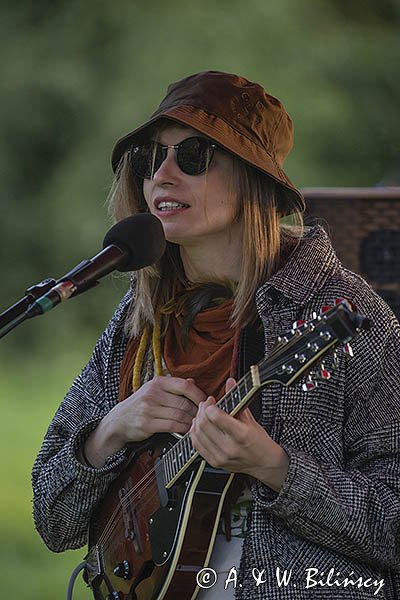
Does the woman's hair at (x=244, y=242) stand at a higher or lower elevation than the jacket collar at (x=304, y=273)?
higher

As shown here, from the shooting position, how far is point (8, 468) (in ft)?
21.3

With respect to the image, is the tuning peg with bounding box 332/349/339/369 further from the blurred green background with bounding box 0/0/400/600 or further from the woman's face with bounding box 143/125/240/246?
the blurred green background with bounding box 0/0/400/600

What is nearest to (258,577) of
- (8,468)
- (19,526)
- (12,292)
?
(19,526)

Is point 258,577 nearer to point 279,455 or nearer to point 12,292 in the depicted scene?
point 279,455

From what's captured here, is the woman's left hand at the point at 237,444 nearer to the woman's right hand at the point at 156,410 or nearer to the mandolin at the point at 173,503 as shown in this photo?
the mandolin at the point at 173,503

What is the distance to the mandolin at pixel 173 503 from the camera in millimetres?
1897

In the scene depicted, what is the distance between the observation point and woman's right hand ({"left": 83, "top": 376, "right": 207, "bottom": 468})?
7.38 ft

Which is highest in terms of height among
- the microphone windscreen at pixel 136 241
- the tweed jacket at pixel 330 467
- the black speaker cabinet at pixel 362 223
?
the microphone windscreen at pixel 136 241

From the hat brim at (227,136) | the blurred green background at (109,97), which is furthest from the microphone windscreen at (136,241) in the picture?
the blurred green background at (109,97)

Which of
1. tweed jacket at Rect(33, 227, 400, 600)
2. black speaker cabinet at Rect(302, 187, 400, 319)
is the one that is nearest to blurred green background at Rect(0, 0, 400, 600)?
black speaker cabinet at Rect(302, 187, 400, 319)

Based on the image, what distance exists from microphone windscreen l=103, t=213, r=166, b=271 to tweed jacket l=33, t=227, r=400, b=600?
0.34m

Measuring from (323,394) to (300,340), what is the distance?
303mm

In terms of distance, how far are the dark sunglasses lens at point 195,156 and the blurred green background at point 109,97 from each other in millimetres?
5942

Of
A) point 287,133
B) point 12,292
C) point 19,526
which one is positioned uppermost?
point 287,133
